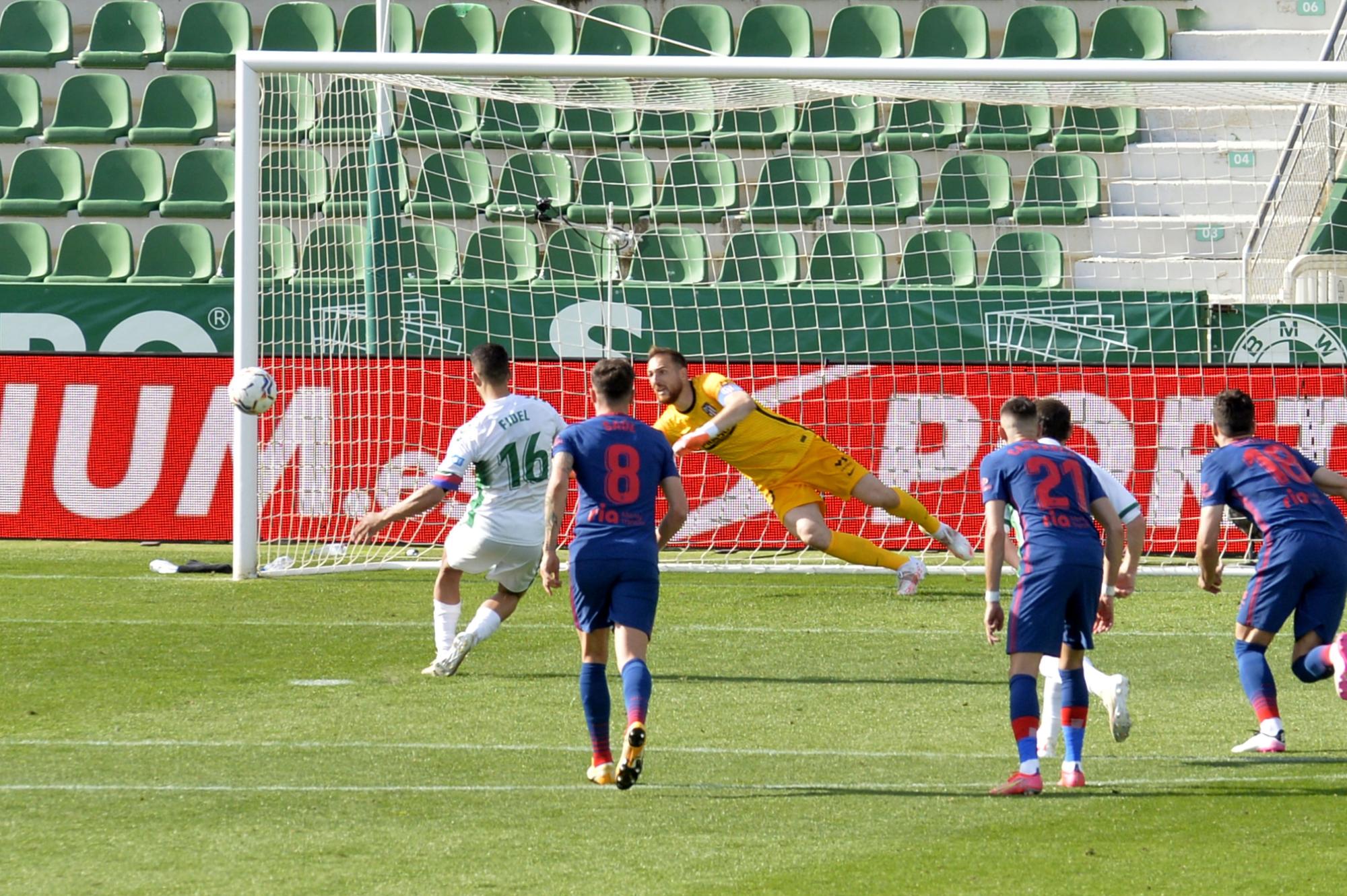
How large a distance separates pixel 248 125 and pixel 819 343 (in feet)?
16.8

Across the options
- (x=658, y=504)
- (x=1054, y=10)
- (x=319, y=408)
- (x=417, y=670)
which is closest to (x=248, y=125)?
(x=319, y=408)

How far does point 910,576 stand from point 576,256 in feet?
20.0

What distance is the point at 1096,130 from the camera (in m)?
18.4

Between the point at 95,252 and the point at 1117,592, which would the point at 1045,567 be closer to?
Result: the point at 1117,592

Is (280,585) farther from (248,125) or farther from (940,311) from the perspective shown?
(940,311)

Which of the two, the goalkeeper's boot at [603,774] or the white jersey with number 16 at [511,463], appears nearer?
the goalkeeper's boot at [603,774]

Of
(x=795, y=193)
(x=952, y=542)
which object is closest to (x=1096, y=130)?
(x=795, y=193)

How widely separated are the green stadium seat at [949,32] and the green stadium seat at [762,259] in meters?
3.46

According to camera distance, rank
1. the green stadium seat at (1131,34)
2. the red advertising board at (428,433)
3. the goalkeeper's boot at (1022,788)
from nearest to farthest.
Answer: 1. the goalkeeper's boot at (1022,788)
2. the red advertising board at (428,433)
3. the green stadium seat at (1131,34)

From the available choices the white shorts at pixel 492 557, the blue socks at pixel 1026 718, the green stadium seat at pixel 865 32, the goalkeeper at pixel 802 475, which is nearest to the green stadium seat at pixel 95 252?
the green stadium seat at pixel 865 32

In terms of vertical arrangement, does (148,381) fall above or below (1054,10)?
below

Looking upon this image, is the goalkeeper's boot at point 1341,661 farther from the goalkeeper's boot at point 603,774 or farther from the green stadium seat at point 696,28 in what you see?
the green stadium seat at point 696,28

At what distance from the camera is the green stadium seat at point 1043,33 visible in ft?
63.1

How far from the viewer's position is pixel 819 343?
14.7 metres
